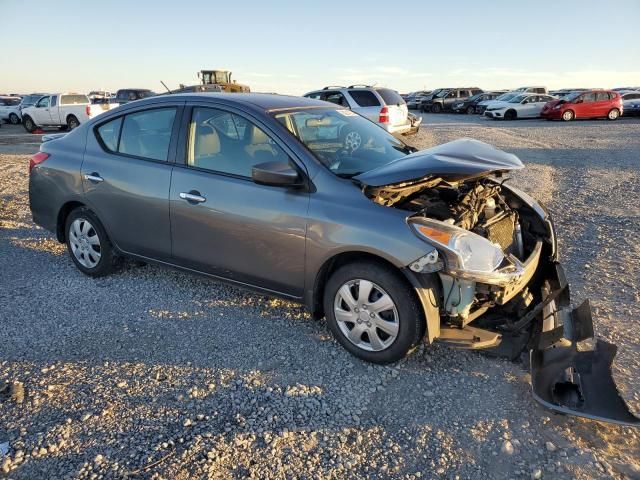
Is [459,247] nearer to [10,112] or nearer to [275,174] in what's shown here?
[275,174]

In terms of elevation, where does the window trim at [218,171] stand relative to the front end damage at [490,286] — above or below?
above

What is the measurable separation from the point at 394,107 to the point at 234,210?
11134 millimetres

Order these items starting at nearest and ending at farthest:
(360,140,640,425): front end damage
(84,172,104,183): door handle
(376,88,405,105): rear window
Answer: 1. (360,140,640,425): front end damage
2. (84,172,104,183): door handle
3. (376,88,405,105): rear window

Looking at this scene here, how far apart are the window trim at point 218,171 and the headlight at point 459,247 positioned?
2.89 ft

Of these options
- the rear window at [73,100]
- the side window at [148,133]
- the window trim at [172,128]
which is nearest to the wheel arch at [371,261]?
the window trim at [172,128]

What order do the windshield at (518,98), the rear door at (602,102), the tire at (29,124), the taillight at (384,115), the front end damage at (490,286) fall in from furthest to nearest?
the windshield at (518,98) < the rear door at (602,102) < the tire at (29,124) < the taillight at (384,115) < the front end damage at (490,286)

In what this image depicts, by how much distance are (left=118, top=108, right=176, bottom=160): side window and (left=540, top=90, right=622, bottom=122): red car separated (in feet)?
91.5

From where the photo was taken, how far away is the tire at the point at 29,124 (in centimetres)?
2259

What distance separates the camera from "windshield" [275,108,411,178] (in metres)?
3.61

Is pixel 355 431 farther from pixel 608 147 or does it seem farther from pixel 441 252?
pixel 608 147

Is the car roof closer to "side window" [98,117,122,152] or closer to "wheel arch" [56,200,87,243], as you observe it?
"side window" [98,117,122,152]

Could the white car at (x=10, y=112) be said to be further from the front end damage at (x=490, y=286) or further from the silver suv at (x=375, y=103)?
the front end damage at (x=490, y=286)

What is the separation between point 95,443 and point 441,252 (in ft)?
7.19

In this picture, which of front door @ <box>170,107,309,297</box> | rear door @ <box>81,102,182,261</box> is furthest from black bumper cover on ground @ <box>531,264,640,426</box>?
rear door @ <box>81,102,182,261</box>
